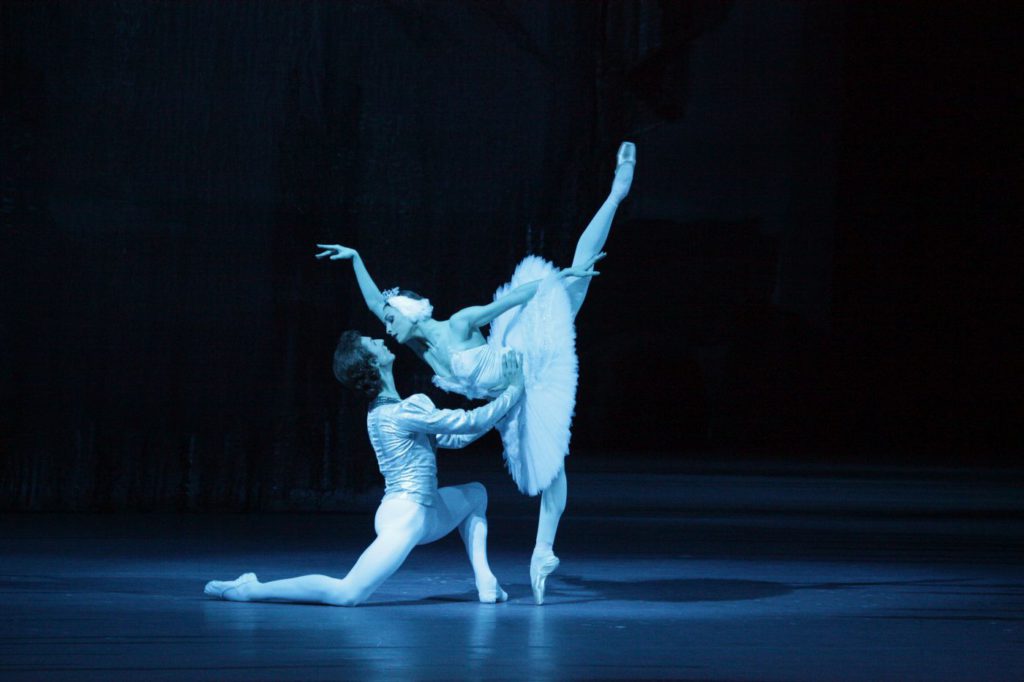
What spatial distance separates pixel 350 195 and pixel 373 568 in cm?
306

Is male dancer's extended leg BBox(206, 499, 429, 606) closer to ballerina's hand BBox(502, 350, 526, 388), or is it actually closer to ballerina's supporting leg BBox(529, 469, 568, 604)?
ballerina's supporting leg BBox(529, 469, 568, 604)

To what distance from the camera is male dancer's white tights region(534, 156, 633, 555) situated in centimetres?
374

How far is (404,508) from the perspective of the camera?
360 cm

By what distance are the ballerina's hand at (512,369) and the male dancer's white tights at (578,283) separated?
0.75 ft

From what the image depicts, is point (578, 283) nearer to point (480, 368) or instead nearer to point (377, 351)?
point (480, 368)

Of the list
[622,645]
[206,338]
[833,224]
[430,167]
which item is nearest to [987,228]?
[833,224]

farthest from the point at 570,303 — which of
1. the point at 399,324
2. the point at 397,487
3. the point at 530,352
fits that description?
the point at 397,487

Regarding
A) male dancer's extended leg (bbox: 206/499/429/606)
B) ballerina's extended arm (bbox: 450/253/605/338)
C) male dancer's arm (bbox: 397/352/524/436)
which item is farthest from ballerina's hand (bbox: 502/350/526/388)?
male dancer's extended leg (bbox: 206/499/429/606)

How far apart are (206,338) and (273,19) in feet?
4.92

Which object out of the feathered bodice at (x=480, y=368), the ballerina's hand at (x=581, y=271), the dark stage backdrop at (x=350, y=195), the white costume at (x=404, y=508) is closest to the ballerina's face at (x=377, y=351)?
the white costume at (x=404, y=508)

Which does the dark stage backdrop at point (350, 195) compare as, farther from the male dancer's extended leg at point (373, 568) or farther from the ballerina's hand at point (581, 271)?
the male dancer's extended leg at point (373, 568)

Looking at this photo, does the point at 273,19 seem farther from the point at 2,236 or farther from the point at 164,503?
the point at 164,503

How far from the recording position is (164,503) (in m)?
6.36

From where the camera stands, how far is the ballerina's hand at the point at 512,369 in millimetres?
3725
